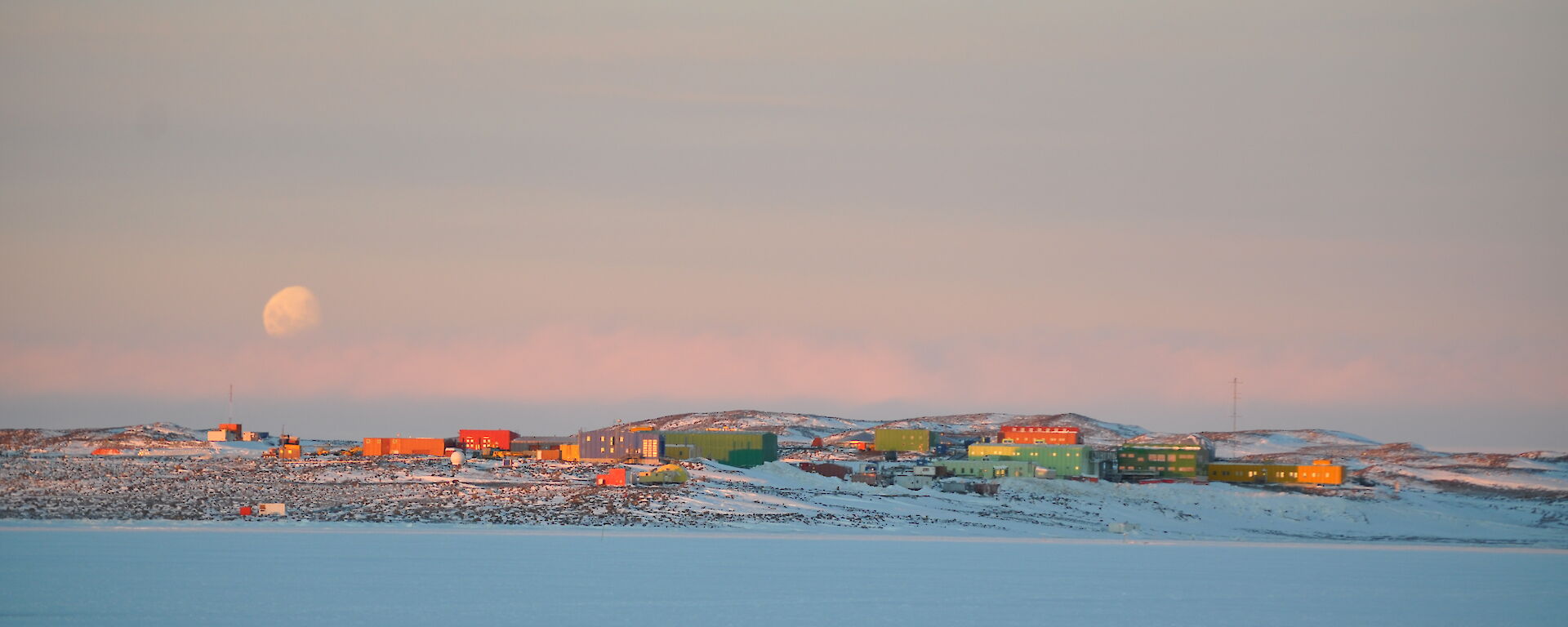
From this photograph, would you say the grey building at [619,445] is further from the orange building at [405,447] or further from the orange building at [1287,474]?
the orange building at [1287,474]

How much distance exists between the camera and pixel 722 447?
114375 millimetres

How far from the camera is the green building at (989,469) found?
108 meters

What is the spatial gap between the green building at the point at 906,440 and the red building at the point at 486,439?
3366cm

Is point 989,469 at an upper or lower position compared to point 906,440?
lower

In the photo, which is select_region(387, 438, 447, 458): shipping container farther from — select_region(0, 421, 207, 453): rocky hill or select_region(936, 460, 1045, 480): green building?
select_region(936, 460, 1045, 480): green building

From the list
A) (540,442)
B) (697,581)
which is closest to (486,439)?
(540,442)

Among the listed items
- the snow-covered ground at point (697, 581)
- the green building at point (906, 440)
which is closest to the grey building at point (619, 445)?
the green building at point (906, 440)

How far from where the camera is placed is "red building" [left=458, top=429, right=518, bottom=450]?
126625 millimetres

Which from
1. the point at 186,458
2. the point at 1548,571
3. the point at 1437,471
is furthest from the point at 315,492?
the point at 1437,471

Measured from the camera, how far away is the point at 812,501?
281 feet

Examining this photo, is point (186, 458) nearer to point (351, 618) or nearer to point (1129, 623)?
point (351, 618)

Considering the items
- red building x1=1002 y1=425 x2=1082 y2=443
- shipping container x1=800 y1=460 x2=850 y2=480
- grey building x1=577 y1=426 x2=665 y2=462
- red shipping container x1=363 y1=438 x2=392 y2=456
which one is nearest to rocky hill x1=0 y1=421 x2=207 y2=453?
red shipping container x1=363 y1=438 x2=392 y2=456

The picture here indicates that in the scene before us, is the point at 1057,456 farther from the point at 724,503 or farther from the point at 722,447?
the point at 724,503

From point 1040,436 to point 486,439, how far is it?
Answer: 155 feet
